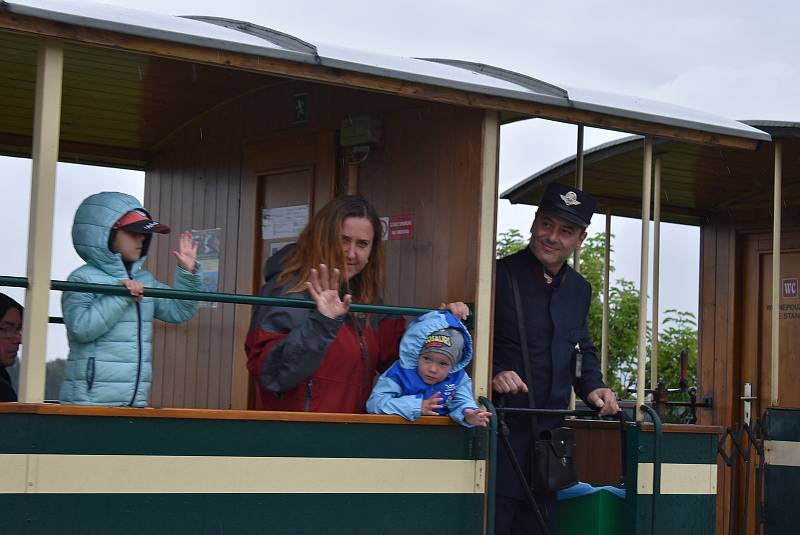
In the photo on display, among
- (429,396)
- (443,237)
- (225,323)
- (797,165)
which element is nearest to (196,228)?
(225,323)

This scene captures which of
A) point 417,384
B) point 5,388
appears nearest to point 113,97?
point 5,388

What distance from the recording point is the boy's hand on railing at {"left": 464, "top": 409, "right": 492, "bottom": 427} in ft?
16.9

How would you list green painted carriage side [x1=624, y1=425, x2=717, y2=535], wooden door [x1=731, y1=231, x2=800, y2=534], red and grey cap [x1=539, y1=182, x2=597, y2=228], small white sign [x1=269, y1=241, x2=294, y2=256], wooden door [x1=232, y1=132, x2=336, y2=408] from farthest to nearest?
wooden door [x1=731, y1=231, x2=800, y2=534], small white sign [x1=269, y1=241, x2=294, y2=256], wooden door [x1=232, y1=132, x2=336, y2=408], green painted carriage side [x1=624, y1=425, x2=717, y2=535], red and grey cap [x1=539, y1=182, x2=597, y2=228]

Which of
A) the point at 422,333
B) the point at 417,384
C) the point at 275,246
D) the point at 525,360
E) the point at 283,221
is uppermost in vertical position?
the point at 283,221

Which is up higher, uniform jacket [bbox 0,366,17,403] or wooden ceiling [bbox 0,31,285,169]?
wooden ceiling [bbox 0,31,285,169]

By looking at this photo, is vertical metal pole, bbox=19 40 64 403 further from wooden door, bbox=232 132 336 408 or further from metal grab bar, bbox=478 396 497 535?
wooden door, bbox=232 132 336 408

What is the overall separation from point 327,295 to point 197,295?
1.59 feet

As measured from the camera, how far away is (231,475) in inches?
188

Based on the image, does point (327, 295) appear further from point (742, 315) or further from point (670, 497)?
point (742, 315)

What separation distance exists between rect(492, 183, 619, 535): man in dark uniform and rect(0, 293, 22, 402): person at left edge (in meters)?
2.28

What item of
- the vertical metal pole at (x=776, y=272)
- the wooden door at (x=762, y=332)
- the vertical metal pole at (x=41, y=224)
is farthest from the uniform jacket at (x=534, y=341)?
the wooden door at (x=762, y=332)

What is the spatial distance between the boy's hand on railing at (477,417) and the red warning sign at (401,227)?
1.05 meters

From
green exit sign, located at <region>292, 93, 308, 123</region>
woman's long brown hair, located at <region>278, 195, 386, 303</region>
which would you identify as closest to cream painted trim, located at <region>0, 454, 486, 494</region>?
woman's long brown hair, located at <region>278, 195, 386, 303</region>

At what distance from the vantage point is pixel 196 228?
741cm
